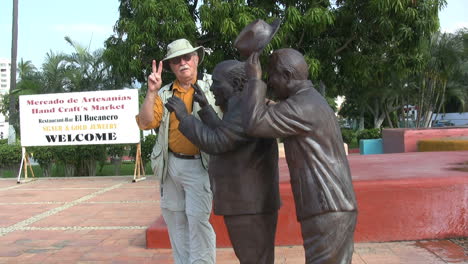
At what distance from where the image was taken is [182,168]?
2.56 metres

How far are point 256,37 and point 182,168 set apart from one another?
1.06 m

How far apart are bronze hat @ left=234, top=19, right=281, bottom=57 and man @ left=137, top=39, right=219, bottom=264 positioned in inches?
28.3

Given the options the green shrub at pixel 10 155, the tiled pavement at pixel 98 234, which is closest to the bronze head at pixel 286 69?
the tiled pavement at pixel 98 234

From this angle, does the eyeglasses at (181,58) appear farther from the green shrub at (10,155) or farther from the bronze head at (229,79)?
the green shrub at (10,155)

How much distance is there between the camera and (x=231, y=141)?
187 centimetres

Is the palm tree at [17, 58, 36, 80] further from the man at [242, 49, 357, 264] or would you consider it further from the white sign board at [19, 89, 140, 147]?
the man at [242, 49, 357, 264]

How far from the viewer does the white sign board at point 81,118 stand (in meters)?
9.27

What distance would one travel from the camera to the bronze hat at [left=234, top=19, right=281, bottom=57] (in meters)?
1.79

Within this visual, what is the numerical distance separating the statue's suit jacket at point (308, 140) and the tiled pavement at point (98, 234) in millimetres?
1992

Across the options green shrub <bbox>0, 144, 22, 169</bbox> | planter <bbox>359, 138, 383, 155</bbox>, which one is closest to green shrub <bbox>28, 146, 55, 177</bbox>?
green shrub <bbox>0, 144, 22, 169</bbox>

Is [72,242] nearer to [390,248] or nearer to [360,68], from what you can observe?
[390,248]

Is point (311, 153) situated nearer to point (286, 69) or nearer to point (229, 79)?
point (286, 69)

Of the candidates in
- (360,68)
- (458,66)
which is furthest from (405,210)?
(458,66)

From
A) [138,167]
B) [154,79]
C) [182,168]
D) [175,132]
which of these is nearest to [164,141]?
[175,132]
